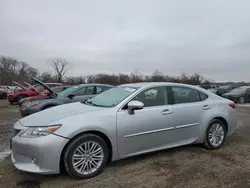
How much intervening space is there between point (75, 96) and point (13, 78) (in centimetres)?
6185

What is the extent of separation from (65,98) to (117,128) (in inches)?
186

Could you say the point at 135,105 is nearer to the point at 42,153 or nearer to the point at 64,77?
the point at 42,153

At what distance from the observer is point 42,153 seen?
312cm

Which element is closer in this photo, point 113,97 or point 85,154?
point 85,154

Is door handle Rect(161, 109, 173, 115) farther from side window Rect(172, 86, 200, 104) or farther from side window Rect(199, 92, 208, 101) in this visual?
side window Rect(199, 92, 208, 101)

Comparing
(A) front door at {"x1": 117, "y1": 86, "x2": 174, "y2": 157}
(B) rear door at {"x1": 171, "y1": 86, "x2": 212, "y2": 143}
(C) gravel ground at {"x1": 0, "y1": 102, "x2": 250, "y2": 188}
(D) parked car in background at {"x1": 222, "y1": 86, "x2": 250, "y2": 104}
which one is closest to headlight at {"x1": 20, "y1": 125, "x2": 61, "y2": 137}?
(C) gravel ground at {"x1": 0, "y1": 102, "x2": 250, "y2": 188}

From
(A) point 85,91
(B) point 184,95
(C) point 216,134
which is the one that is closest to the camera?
(B) point 184,95

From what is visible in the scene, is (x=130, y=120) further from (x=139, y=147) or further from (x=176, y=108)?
(x=176, y=108)

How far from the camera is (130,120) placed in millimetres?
3746

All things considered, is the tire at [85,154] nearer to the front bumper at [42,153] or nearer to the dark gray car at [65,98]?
the front bumper at [42,153]

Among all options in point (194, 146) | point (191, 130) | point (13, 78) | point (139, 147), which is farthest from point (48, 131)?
point (13, 78)

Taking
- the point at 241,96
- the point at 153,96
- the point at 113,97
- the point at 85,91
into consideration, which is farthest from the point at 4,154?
the point at 241,96

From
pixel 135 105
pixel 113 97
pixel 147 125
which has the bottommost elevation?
pixel 147 125

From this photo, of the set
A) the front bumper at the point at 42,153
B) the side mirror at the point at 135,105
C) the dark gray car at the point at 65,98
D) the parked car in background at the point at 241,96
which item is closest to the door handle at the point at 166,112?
the side mirror at the point at 135,105
